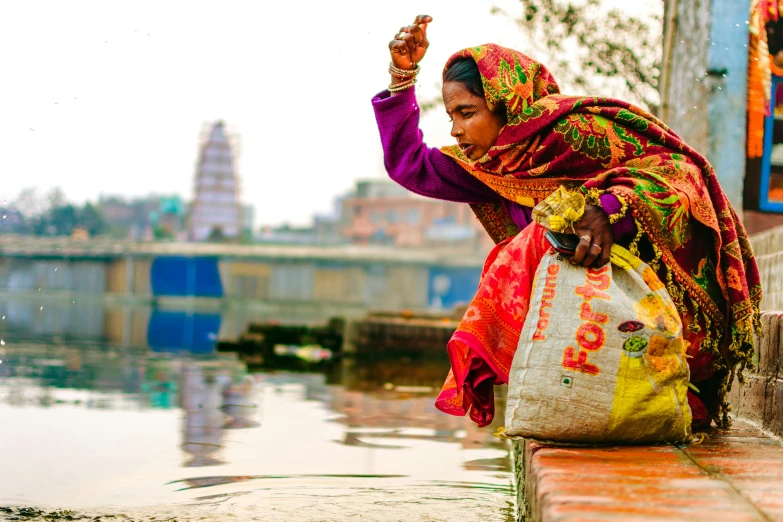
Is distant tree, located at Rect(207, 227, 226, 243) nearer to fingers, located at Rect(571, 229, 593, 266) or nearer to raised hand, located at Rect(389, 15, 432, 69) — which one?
raised hand, located at Rect(389, 15, 432, 69)

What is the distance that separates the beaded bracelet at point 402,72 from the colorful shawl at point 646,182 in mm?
228

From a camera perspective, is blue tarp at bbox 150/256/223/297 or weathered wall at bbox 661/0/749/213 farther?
blue tarp at bbox 150/256/223/297

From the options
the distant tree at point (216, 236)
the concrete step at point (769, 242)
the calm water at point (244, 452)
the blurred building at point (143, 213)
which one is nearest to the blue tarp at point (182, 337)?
the calm water at point (244, 452)

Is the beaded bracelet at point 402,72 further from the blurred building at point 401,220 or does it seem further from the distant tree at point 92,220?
the distant tree at point 92,220

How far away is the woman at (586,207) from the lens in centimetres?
230

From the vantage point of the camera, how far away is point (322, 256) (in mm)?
48969

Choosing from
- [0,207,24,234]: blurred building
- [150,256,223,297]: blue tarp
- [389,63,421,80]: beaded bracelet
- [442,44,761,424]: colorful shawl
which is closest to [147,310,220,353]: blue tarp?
[389,63,421,80]: beaded bracelet

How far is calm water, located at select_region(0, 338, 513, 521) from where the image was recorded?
10.0 ft

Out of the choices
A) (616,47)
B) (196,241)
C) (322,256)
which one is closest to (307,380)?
(616,47)

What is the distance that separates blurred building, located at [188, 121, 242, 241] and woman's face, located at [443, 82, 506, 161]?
56.1 meters

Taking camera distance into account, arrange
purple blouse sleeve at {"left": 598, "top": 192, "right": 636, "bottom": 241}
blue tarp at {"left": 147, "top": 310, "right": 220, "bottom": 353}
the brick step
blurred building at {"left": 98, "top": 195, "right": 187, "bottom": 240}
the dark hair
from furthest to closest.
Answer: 1. blurred building at {"left": 98, "top": 195, "right": 187, "bottom": 240}
2. blue tarp at {"left": 147, "top": 310, "right": 220, "bottom": 353}
3. the dark hair
4. purple blouse sleeve at {"left": 598, "top": 192, "right": 636, "bottom": 241}
5. the brick step

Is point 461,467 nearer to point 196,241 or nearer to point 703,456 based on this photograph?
point 703,456

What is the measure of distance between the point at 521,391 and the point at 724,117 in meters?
4.85

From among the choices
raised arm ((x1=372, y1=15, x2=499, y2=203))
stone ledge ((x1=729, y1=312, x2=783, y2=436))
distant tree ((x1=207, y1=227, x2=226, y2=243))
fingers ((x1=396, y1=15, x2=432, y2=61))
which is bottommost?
stone ledge ((x1=729, y1=312, x2=783, y2=436))
